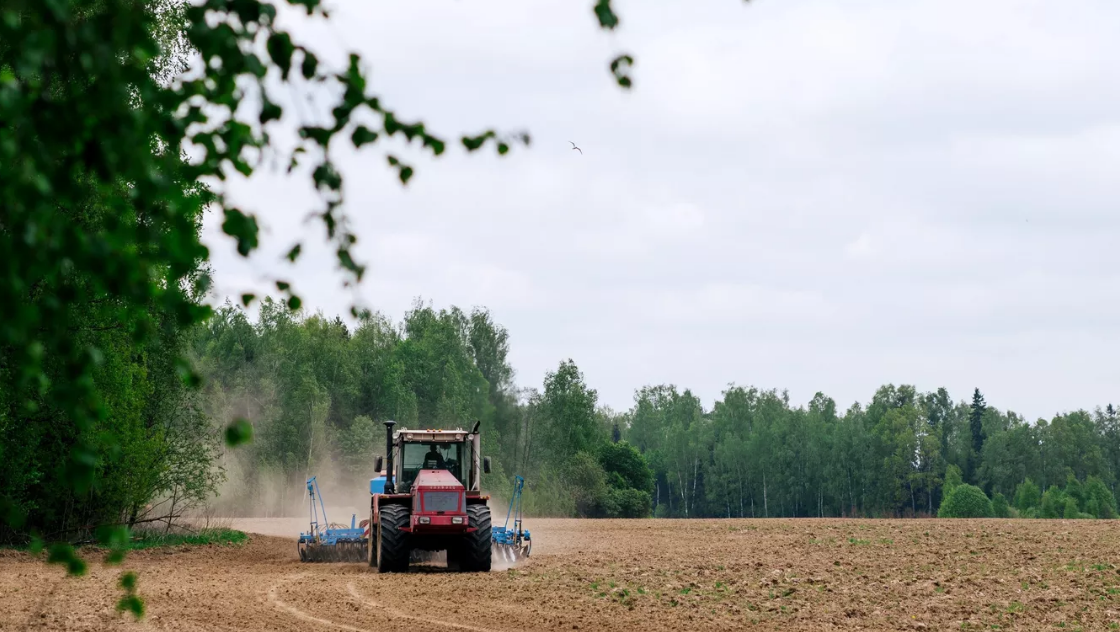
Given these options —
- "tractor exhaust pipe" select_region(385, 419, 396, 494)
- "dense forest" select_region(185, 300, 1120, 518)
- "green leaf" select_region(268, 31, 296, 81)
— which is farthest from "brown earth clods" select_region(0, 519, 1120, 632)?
"dense forest" select_region(185, 300, 1120, 518)

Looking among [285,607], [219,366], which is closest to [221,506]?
[219,366]

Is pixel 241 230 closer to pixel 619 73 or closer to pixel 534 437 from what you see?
pixel 619 73

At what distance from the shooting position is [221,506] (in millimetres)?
59562

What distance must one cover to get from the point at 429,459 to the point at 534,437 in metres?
49.5

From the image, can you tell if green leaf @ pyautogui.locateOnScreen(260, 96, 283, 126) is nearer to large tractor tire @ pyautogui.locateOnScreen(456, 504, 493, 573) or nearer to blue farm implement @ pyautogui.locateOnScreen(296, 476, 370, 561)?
large tractor tire @ pyautogui.locateOnScreen(456, 504, 493, 573)

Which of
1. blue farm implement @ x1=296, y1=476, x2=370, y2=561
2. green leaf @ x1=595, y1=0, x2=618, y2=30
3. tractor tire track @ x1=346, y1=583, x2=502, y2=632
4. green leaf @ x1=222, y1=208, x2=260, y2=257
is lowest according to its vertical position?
tractor tire track @ x1=346, y1=583, x2=502, y2=632

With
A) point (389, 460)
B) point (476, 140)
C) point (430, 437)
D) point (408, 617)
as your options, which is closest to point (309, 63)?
point (476, 140)

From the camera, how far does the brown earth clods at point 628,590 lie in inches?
521

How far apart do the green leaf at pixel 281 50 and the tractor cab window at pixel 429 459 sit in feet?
58.4

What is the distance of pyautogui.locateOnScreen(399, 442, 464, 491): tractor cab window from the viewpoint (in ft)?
71.5

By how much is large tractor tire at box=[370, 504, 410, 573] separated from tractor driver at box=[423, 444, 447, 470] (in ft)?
6.11

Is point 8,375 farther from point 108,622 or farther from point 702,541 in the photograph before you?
point 702,541

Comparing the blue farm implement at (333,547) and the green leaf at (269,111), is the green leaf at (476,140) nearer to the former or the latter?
the green leaf at (269,111)

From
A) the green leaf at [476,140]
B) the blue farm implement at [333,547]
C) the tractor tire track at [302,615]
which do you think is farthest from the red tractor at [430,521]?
the green leaf at [476,140]
